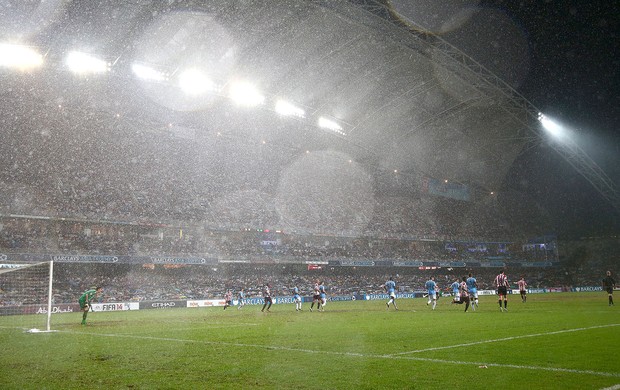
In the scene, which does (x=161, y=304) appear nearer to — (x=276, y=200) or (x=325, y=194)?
(x=276, y=200)

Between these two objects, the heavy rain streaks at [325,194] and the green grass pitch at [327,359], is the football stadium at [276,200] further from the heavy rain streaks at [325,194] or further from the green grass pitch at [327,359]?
the heavy rain streaks at [325,194]

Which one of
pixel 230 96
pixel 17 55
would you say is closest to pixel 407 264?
pixel 230 96

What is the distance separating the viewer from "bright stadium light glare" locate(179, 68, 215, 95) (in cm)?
4425

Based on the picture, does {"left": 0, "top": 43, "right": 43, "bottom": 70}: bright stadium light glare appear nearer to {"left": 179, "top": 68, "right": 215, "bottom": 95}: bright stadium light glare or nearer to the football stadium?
the football stadium

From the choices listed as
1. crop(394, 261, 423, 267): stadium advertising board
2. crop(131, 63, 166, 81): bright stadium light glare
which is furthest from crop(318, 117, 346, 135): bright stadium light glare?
crop(131, 63, 166, 81): bright stadium light glare

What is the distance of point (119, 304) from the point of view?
38.2m

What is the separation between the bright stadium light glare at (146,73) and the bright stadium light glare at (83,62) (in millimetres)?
2872

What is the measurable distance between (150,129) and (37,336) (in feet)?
136

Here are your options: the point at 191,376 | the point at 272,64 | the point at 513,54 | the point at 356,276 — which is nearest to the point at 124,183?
the point at 272,64

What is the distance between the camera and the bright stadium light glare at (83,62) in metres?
39.0

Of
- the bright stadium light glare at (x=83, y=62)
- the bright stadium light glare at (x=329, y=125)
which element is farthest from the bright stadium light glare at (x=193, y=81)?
the bright stadium light glare at (x=329, y=125)

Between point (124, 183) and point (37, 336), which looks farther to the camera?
point (124, 183)

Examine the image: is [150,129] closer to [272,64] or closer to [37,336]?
[272,64]

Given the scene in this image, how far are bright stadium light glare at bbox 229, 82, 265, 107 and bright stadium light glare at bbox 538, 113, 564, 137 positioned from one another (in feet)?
105
